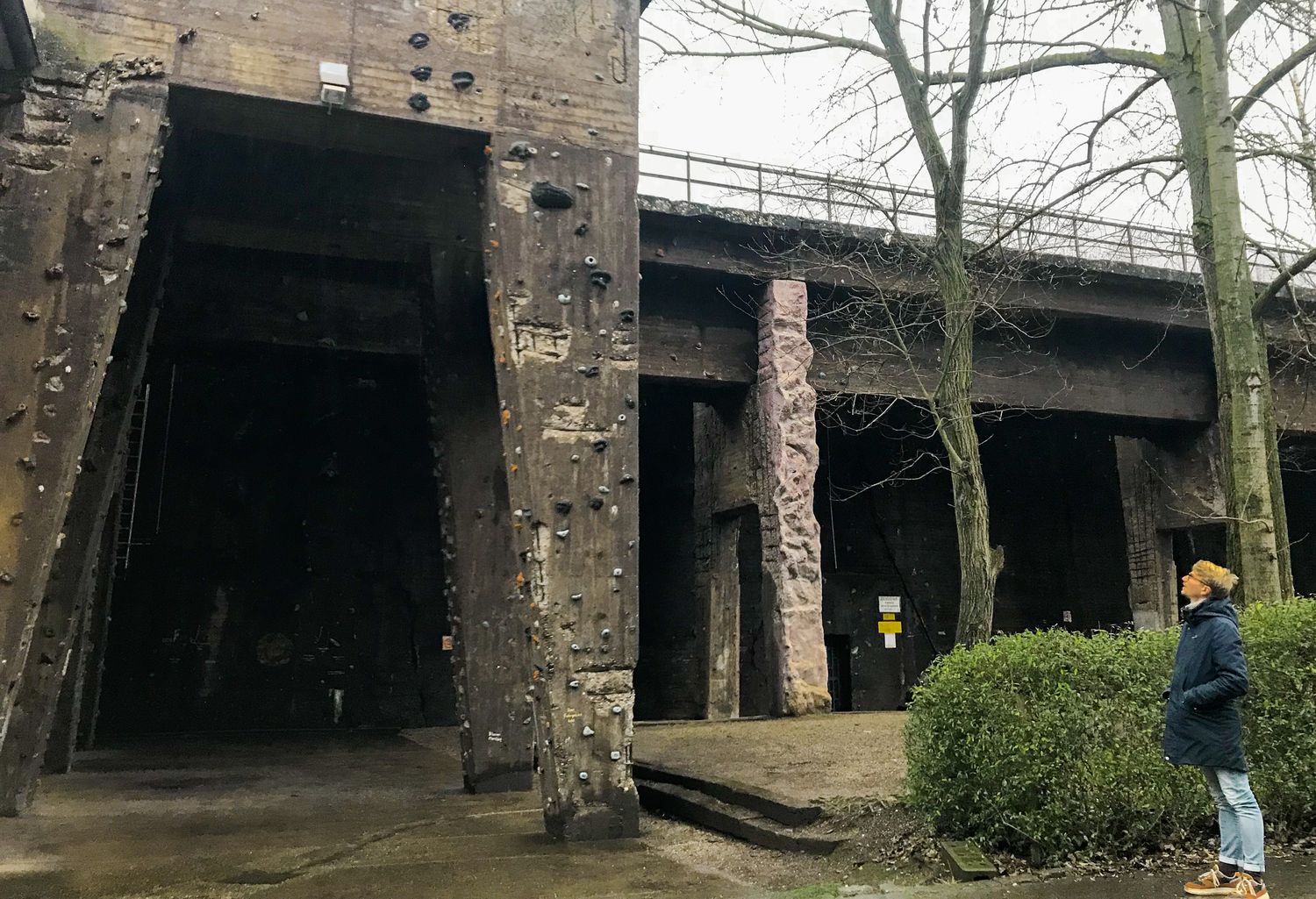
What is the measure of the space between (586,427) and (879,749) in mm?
4084

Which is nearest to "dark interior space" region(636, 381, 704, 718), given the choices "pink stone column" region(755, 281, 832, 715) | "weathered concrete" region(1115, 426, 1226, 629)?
"pink stone column" region(755, 281, 832, 715)

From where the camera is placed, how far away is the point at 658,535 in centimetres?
1708

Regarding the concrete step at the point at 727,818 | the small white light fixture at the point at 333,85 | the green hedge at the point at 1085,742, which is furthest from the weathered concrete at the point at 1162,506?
the small white light fixture at the point at 333,85

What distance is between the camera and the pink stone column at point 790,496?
12.1 metres

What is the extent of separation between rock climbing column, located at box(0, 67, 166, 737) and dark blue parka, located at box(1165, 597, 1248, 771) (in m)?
5.80

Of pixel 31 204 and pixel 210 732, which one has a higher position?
pixel 31 204

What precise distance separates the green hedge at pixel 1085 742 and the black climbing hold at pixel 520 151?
13.3ft

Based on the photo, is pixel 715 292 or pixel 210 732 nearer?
pixel 715 292

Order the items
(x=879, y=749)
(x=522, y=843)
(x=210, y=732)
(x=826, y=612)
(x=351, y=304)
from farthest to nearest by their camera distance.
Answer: (x=826, y=612) < (x=210, y=732) < (x=351, y=304) < (x=879, y=749) < (x=522, y=843)

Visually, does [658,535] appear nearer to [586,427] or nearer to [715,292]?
[715,292]

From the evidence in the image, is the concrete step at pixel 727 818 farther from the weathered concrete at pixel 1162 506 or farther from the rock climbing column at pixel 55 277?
the weathered concrete at pixel 1162 506

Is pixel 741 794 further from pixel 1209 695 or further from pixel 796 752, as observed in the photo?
pixel 1209 695

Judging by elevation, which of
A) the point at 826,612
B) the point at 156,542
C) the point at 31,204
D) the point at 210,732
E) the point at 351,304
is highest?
the point at 351,304

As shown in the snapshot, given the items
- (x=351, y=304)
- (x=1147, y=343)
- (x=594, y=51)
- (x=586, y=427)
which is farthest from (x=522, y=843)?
(x=1147, y=343)
